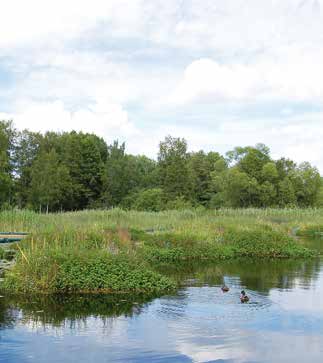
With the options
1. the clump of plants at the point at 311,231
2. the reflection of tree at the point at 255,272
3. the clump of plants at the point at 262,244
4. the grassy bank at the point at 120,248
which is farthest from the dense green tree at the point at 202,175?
the reflection of tree at the point at 255,272

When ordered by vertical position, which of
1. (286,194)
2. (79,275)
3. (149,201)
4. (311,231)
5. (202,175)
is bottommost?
(79,275)

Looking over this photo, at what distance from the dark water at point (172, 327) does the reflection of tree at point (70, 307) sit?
0.08ft

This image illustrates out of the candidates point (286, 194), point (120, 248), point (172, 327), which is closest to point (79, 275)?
point (120, 248)

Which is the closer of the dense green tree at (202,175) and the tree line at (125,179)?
the tree line at (125,179)

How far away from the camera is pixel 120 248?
16938mm

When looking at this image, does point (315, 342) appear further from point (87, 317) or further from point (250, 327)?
point (87, 317)

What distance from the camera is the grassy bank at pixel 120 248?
13.9 meters

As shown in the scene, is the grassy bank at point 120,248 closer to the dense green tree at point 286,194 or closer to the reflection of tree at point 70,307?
the reflection of tree at point 70,307

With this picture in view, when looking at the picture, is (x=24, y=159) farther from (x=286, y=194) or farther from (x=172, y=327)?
(x=172, y=327)

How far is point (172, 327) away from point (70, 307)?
2.87 m

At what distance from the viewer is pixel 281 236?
25.0 meters

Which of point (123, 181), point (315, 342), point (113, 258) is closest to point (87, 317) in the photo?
point (113, 258)

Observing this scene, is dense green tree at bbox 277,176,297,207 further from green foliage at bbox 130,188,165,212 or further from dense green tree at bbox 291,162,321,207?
green foliage at bbox 130,188,165,212

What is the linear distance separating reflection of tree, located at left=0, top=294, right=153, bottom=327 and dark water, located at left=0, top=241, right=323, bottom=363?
0.9 inches
